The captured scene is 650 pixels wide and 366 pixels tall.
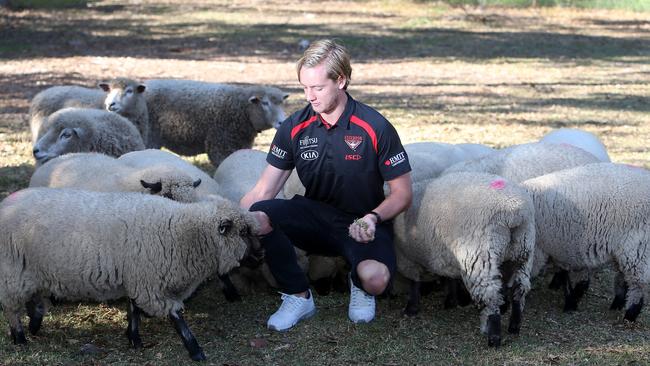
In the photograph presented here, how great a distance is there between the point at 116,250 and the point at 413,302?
6.01 ft

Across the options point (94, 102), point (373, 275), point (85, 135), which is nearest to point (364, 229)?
point (373, 275)

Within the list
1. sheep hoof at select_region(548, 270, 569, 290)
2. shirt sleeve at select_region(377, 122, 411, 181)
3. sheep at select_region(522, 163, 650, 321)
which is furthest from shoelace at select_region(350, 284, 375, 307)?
sheep hoof at select_region(548, 270, 569, 290)

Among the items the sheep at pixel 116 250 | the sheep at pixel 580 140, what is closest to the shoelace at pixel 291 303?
the sheep at pixel 116 250

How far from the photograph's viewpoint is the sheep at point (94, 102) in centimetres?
864

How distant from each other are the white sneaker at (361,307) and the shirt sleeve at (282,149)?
840 mm

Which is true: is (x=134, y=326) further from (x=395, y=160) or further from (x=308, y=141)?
(x=395, y=160)

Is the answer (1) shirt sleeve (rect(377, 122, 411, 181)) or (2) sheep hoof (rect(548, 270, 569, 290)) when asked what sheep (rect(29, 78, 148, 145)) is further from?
(2) sheep hoof (rect(548, 270, 569, 290))

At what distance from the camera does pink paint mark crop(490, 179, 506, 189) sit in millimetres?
4902

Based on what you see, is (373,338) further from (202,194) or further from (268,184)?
(202,194)

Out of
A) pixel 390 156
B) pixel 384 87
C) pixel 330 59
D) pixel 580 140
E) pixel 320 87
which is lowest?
pixel 384 87

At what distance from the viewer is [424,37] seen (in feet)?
63.4

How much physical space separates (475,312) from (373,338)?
804mm

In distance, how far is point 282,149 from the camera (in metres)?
5.24

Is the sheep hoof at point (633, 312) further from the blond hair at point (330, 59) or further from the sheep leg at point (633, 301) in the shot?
the blond hair at point (330, 59)
